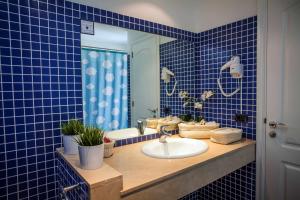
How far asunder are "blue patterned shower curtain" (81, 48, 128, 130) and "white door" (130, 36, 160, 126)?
84 mm

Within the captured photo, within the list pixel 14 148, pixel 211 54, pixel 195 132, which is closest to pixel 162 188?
pixel 195 132

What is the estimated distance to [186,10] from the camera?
1.97m

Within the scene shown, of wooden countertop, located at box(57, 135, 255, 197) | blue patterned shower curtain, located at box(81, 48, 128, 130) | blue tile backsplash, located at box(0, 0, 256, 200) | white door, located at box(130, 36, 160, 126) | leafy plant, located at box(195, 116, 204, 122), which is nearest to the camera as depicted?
wooden countertop, located at box(57, 135, 255, 197)

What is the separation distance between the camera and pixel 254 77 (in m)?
1.61

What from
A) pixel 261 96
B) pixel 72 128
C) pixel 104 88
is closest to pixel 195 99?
pixel 261 96

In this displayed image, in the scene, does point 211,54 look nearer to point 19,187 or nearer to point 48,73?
point 48,73

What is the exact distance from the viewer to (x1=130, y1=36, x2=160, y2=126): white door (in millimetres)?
1636

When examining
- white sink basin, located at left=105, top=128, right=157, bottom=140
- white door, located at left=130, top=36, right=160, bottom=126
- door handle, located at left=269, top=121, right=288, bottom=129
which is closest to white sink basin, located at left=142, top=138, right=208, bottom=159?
white sink basin, located at left=105, top=128, right=157, bottom=140

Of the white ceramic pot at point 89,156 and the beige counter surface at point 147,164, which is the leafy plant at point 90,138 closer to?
the white ceramic pot at point 89,156

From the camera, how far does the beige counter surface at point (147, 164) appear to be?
943 mm

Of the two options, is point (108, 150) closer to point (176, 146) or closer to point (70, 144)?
point (70, 144)

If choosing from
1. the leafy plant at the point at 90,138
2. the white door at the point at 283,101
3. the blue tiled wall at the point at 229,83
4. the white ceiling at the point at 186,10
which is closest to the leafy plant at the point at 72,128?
the leafy plant at the point at 90,138

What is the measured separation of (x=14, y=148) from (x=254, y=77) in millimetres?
1796

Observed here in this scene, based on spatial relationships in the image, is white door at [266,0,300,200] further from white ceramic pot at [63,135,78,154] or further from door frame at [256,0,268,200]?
white ceramic pot at [63,135,78,154]
